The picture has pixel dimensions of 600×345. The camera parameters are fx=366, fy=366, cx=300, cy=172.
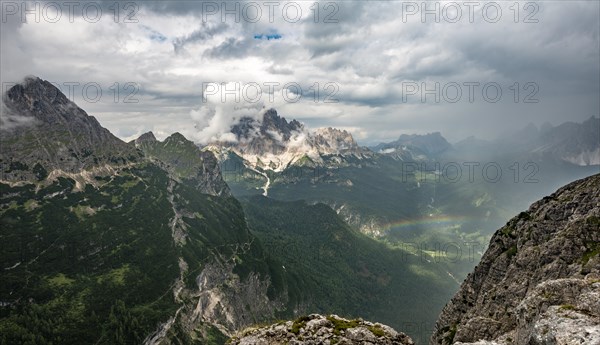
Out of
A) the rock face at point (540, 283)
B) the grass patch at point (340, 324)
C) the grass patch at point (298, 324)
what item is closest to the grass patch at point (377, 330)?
the grass patch at point (340, 324)

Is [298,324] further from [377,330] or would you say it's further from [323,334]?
[377,330]

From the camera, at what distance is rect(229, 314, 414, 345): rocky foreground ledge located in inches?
1980

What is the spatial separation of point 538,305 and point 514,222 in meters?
86.0

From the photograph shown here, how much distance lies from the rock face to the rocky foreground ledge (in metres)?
12.8

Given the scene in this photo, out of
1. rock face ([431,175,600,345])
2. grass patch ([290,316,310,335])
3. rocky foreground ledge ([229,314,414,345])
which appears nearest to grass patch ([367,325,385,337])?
rocky foreground ledge ([229,314,414,345])

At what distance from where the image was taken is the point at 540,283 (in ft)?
210

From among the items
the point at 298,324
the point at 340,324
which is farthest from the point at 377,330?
the point at 298,324

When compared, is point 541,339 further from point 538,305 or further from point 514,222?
point 514,222

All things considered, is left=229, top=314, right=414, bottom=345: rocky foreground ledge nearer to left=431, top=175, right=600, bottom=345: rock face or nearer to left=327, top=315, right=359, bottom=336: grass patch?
left=327, top=315, right=359, bottom=336: grass patch

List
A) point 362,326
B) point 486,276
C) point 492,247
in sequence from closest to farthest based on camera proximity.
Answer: point 362,326 < point 486,276 < point 492,247

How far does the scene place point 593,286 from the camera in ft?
160

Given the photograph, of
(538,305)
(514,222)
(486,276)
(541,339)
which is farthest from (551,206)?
(541,339)

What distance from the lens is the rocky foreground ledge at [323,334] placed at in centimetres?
5028

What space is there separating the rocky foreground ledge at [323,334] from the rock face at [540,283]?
12.8 metres
